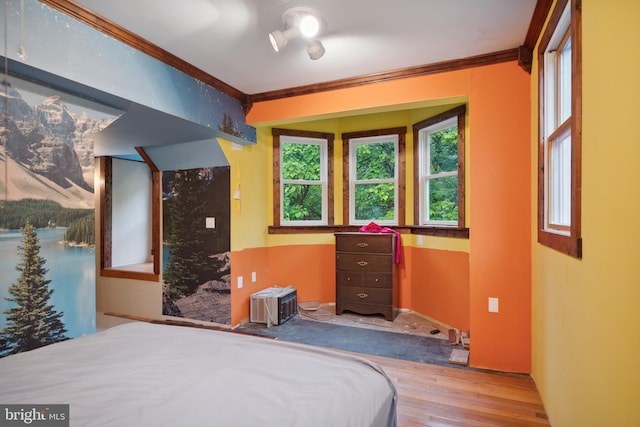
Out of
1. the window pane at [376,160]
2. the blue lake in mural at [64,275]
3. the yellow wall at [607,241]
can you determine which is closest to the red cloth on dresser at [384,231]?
the window pane at [376,160]

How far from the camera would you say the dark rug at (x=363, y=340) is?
2.84 meters

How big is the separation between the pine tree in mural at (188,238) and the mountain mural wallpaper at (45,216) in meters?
1.39

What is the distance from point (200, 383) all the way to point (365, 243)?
9.60ft

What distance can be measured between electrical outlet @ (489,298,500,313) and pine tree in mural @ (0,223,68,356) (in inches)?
121

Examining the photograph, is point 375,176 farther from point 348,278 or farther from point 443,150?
point 348,278

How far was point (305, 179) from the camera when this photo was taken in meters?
4.41

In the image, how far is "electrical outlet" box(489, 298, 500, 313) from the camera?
254 centimetres

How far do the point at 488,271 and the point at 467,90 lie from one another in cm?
149

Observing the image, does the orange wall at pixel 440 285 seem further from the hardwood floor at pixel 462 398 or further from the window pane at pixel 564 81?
the window pane at pixel 564 81

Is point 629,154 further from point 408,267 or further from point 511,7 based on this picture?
point 408,267

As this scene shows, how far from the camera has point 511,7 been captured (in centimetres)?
202

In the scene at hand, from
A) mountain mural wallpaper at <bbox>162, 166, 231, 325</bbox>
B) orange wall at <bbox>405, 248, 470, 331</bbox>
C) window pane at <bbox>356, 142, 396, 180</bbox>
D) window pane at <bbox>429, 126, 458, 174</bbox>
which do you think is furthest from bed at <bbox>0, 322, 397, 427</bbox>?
window pane at <bbox>356, 142, 396, 180</bbox>

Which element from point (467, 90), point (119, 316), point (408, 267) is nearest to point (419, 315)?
point (408, 267)

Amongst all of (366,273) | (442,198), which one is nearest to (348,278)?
(366,273)
